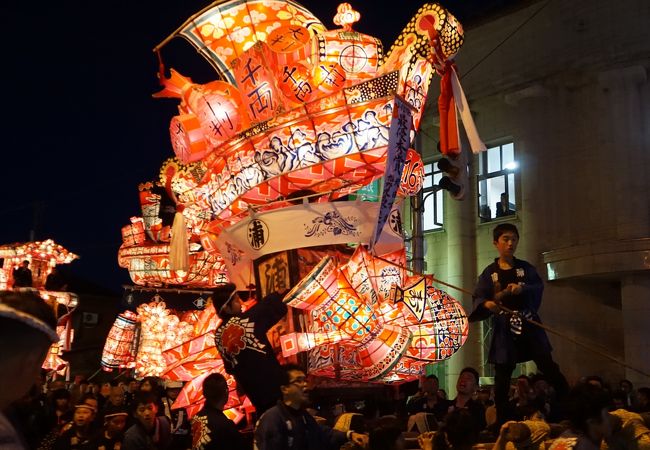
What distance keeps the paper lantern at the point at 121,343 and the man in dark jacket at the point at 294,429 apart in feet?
44.5

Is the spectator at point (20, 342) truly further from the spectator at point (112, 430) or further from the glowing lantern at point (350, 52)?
the glowing lantern at point (350, 52)

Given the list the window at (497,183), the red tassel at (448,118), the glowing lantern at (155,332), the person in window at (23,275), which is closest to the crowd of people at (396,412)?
the red tassel at (448,118)

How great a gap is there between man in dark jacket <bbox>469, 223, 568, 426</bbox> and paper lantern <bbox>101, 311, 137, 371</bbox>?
13112 millimetres

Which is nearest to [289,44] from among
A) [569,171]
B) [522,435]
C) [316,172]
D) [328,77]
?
[328,77]

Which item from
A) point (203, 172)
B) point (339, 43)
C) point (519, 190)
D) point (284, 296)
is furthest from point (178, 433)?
point (519, 190)

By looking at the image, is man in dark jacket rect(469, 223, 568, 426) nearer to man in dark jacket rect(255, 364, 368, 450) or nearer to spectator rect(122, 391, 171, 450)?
man in dark jacket rect(255, 364, 368, 450)

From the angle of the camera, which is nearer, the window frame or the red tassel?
the red tassel

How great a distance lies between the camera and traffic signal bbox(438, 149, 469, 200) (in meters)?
9.72

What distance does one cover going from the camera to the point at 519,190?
2153 centimetres

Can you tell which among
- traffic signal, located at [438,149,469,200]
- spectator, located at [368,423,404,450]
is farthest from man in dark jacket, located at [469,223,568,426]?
spectator, located at [368,423,404,450]

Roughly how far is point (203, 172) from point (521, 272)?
6523 millimetres

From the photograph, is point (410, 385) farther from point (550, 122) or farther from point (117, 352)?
point (550, 122)

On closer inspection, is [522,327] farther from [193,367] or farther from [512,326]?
[193,367]

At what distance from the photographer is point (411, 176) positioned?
1210 centimetres
